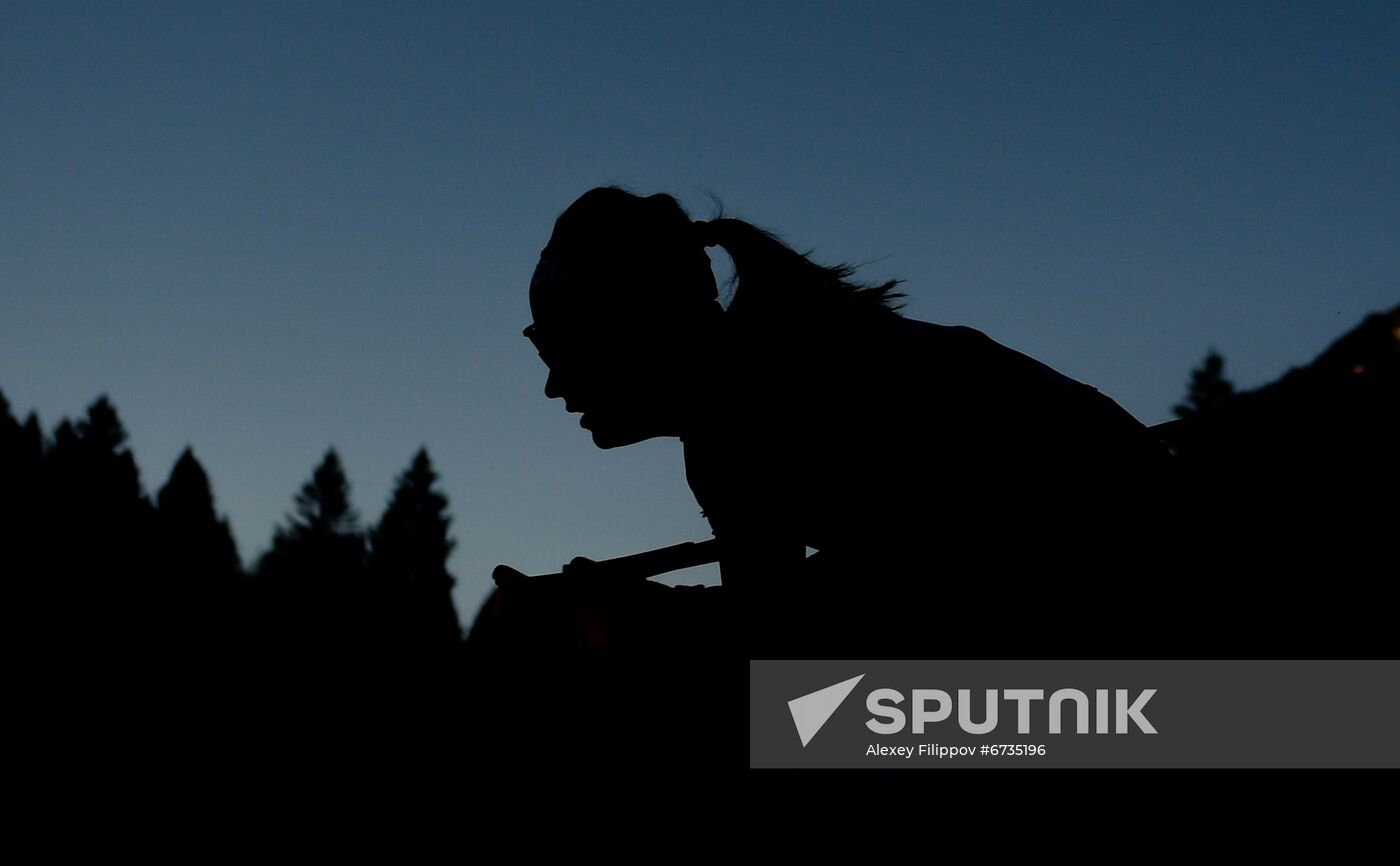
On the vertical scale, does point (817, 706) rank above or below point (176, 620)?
below

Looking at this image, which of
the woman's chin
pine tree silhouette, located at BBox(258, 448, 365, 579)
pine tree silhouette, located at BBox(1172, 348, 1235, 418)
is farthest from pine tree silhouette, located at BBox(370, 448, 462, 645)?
the woman's chin

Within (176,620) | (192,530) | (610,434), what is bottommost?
(610,434)

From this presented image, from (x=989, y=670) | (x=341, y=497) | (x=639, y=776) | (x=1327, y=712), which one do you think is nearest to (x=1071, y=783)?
(x=989, y=670)

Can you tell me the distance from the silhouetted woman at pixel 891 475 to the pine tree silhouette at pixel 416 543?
63.9 meters

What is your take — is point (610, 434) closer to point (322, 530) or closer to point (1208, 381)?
point (1208, 381)

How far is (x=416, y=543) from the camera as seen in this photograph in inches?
3221

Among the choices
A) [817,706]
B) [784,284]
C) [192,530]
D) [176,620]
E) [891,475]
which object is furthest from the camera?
[192,530]

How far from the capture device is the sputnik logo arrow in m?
2.30

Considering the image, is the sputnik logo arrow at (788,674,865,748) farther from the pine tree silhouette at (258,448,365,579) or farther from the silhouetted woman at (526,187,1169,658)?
the pine tree silhouette at (258,448,365,579)

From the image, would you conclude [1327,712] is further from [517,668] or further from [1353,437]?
[517,668]

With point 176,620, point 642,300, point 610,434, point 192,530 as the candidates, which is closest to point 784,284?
point 642,300

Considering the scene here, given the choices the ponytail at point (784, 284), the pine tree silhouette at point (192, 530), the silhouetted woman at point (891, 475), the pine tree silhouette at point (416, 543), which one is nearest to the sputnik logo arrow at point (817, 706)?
the silhouetted woman at point (891, 475)

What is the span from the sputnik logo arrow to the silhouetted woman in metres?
0.09

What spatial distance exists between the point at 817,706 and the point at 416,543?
82.7 metres
